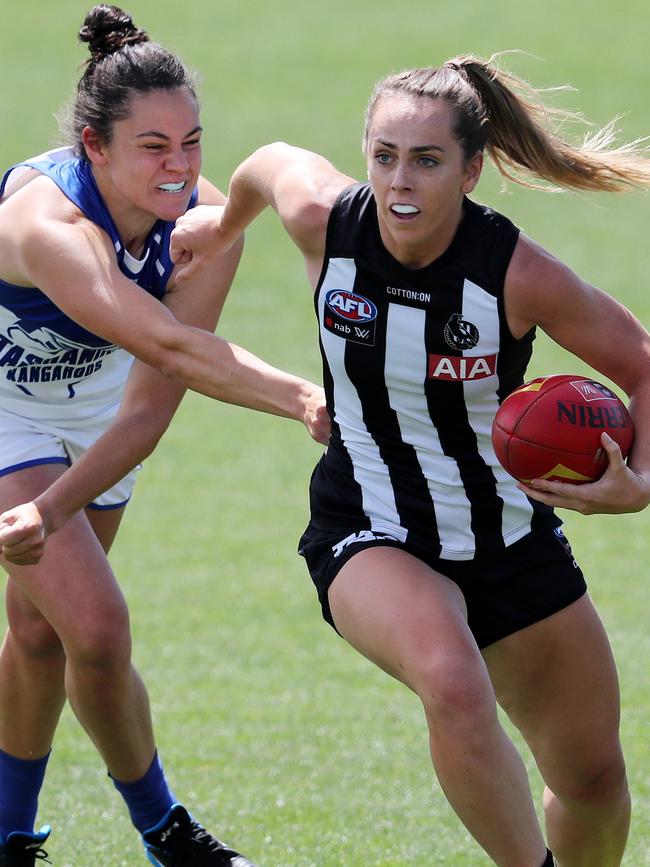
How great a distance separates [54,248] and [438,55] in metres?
19.8

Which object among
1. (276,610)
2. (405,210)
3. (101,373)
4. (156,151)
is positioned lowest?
(276,610)

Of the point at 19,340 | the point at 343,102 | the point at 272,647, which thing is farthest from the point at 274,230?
the point at 19,340

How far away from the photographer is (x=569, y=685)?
384 cm

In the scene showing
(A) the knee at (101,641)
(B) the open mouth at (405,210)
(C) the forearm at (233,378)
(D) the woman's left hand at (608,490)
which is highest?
(B) the open mouth at (405,210)

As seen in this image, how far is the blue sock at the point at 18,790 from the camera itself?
458cm

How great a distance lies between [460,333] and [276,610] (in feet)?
15.0

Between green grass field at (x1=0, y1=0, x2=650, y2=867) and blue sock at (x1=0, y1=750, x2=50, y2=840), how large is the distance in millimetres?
207

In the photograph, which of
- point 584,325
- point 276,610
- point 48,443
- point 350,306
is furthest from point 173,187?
point 276,610

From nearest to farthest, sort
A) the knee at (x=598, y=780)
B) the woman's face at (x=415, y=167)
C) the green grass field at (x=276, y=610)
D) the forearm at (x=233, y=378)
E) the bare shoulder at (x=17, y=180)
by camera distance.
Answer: the woman's face at (x=415, y=167) → the knee at (x=598, y=780) → the forearm at (x=233, y=378) → the bare shoulder at (x=17, y=180) → the green grass field at (x=276, y=610)

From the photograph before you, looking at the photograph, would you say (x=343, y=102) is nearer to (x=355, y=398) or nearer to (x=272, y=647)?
(x=272, y=647)

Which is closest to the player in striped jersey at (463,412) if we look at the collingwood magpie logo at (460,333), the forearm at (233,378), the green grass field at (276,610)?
the collingwood magpie logo at (460,333)

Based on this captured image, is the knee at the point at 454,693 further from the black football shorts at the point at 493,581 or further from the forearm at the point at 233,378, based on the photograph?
the forearm at the point at 233,378

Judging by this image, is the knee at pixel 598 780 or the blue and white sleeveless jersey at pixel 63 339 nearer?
the knee at pixel 598 780

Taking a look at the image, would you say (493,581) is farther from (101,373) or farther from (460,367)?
(101,373)
